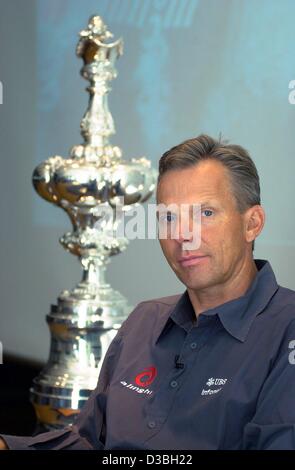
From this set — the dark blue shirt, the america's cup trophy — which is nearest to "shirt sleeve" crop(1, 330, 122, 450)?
the dark blue shirt

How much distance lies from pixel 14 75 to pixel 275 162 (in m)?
1.93

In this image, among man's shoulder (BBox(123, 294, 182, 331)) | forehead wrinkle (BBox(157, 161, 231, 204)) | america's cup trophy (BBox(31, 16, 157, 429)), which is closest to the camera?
forehead wrinkle (BBox(157, 161, 231, 204))

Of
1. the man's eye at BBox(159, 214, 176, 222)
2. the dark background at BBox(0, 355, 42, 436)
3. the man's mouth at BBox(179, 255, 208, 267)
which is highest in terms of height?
the man's eye at BBox(159, 214, 176, 222)

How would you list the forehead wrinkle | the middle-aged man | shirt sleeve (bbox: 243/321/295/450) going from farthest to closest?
the forehead wrinkle < the middle-aged man < shirt sleeve (bbox: 243/321/295/450)

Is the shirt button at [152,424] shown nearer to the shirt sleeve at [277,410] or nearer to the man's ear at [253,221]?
the shirt sleeve at [277,410]

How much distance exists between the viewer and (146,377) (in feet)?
5.99

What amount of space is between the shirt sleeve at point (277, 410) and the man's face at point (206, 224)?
0.21 metres

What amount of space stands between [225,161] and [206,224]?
0.12 m

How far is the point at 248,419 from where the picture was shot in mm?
1625

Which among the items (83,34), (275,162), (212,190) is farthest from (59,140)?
(212,190)

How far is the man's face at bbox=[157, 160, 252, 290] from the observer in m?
1.76

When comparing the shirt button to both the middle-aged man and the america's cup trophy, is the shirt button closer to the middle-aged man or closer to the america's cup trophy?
the middle-aged man

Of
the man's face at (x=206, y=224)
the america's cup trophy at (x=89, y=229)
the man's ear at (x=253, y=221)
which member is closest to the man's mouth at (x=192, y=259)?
the man's face at (x=206, y=224)

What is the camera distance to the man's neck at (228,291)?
1.82m
